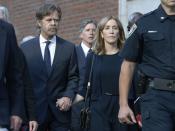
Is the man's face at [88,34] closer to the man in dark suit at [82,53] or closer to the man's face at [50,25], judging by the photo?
the man in dark suit at [82,53]

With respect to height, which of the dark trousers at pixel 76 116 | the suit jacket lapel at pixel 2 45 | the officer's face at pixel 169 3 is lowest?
the dark trousers at pixel 76 116

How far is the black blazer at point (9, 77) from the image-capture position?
4.71 meters

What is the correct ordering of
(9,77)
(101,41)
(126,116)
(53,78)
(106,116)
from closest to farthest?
(9,77) < (126,116) < (106,116) < (53,78) < (101,41)

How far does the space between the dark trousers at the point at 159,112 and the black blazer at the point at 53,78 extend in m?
1.81

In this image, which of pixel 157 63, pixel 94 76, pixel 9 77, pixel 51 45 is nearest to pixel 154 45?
pixel 157 63

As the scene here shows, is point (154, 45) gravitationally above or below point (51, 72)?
above

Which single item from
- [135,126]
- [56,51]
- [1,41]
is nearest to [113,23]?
[56,51]

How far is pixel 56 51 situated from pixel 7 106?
7.11 ft

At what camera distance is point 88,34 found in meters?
8.25

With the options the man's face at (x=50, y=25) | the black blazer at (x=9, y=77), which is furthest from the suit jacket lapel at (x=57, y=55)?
the black blazer at (x=9, y=77)

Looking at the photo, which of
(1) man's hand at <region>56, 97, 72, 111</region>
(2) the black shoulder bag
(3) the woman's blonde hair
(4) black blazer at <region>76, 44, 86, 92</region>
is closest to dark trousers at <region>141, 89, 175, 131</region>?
(2) the black shoulder bag

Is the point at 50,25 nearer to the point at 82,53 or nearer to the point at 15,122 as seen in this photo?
the point at 82,53

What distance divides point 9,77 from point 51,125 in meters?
1.93

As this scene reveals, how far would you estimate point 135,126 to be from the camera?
21.3ft
